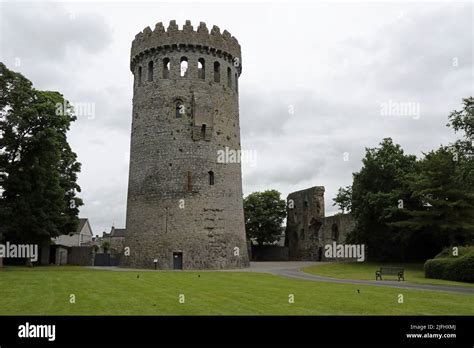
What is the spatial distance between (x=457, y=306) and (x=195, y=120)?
28.1 meters

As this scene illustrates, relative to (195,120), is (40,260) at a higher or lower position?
lower

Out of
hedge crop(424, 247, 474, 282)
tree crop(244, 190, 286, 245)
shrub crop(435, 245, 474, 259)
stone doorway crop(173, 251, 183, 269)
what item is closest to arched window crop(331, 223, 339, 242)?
tree crop(244, 190, 286, 245)

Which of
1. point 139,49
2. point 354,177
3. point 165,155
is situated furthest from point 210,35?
point 354,177

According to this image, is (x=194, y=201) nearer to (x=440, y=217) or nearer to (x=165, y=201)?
(x=165, y=201)

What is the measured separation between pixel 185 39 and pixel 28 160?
15537mm

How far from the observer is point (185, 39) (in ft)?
128

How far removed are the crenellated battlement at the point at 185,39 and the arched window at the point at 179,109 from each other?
14.8ft

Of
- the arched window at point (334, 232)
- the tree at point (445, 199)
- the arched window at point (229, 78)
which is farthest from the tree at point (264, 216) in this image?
the tree at point (445, 199)

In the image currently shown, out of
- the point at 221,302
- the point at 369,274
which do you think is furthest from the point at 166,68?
the point at 221,302

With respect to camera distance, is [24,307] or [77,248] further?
[77,248]

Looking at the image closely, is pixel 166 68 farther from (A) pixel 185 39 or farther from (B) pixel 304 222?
(B) pixel 304 222

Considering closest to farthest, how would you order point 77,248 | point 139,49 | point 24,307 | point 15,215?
1. point 24,307
2. point 15,215
3. point 139,49
4. point 77,248

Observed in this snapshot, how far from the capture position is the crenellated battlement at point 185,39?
128 feet
